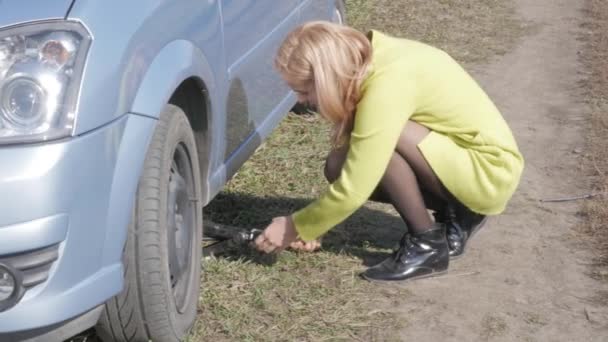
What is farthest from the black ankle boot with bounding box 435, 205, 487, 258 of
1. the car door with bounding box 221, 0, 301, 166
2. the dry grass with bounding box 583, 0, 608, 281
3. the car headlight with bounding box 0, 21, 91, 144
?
the car headlight with bounding box 0, 21, 91, 144

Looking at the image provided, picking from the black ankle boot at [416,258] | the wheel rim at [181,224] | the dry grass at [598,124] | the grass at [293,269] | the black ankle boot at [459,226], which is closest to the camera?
the wheel rim at [181,224]

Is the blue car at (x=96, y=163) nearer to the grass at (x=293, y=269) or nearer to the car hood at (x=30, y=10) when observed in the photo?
the car hood at (x=30, y=10)

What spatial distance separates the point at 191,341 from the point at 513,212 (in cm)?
172

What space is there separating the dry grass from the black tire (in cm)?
157

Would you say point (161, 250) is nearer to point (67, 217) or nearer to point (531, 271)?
point (67, 217)

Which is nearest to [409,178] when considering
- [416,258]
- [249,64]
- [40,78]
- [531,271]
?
[416,258]

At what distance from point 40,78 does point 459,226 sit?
1942mm

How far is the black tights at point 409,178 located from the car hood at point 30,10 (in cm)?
140

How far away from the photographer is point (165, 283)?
3037 mm

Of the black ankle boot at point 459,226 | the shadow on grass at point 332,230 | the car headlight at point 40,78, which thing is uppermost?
the car headlight at point 40,78

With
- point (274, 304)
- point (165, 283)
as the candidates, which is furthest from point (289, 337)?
point (165, 283)

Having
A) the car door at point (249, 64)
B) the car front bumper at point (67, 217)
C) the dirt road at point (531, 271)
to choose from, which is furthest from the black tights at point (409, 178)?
the car front bumper at point (67, 217)

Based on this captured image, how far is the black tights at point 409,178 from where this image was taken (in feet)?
12.0

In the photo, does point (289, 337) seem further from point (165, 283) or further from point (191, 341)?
point (165, 283)
